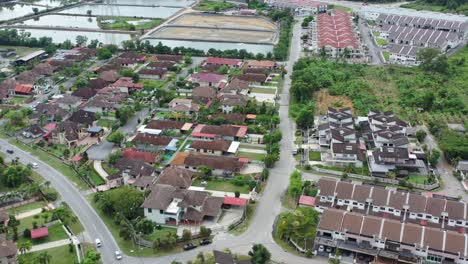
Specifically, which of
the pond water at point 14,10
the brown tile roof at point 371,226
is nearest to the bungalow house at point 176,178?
the brown tile roof at point 371,226

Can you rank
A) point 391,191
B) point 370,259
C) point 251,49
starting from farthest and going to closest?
point 251,49
point 391,191
point 370,259

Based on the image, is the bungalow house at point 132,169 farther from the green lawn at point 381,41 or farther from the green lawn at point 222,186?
the green lawn at point 381,41

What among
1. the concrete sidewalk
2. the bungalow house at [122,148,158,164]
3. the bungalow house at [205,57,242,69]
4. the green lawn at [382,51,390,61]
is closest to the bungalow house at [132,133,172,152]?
the bungalow house at [122,148,158,164]

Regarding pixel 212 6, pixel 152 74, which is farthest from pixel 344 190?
pixel 212 6

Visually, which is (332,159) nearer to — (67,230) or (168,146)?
(168,146)

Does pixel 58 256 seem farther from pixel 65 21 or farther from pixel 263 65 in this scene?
pixel 65 21

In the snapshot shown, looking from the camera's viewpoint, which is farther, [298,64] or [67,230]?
[298,64]

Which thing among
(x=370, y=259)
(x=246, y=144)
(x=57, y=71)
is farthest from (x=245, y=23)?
(x=370, y=259)

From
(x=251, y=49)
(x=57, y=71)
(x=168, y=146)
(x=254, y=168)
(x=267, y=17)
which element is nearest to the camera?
(x=254, y=168)
